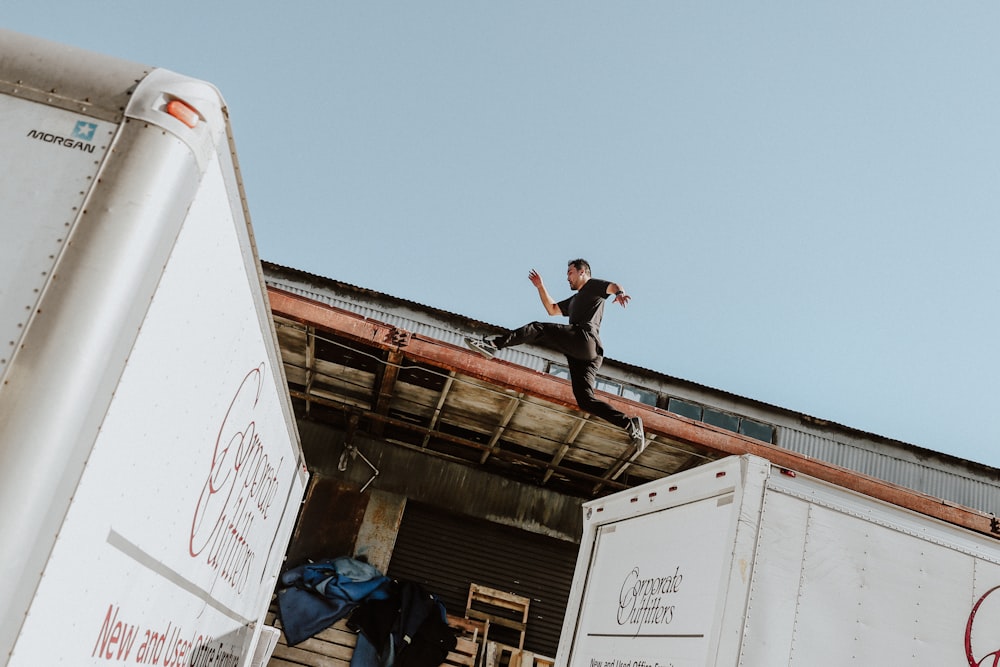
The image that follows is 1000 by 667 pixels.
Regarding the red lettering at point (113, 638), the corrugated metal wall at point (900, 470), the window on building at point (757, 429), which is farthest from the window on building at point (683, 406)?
the red lettering at point (113, 638)

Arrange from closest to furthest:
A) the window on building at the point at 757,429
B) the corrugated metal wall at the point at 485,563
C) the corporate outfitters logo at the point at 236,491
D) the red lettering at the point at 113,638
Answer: the red lettering at the point at 113,638 < the corporate outfitters logo at the point at 236,491 < the corrugated metal wall at the point at 485,563 < the window on building at the point at 757,429

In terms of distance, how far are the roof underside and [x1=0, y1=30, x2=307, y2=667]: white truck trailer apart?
6614 millimetres

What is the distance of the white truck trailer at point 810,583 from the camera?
5.23 m

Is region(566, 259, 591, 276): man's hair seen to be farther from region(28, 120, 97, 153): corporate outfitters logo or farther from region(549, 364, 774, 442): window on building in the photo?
region(549, 364, 774, 442): window on building

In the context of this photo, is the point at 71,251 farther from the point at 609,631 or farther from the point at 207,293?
the point at 609,631

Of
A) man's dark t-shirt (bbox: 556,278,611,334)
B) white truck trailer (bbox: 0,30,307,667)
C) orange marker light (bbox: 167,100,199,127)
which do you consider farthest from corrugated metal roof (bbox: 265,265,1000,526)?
orange marker light (bbox: 167,100,199,127)

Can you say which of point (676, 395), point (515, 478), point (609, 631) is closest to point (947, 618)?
point (609, 631)

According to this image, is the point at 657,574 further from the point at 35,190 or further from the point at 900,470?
the point at 900,470

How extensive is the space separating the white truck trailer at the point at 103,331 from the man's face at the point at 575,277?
5.90 m

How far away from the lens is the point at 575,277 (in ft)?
31.6

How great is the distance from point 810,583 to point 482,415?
793 cm

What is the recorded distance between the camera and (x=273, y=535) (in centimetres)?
748

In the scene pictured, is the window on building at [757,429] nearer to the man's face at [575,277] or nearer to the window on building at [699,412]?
the window on building at [699,412]

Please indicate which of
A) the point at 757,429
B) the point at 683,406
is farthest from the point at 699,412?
the point at 757,429
